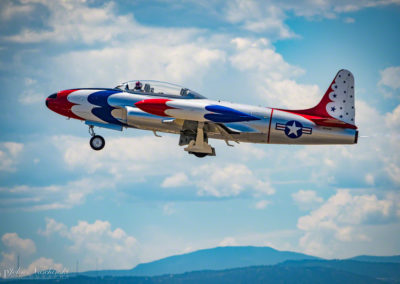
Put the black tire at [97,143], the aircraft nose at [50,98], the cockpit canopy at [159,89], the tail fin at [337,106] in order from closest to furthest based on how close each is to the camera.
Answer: the tail fin at [337,106] → the cockpit canopy at [159,89] → the aircraft nose at [50,98] → the black tire at [97,143]

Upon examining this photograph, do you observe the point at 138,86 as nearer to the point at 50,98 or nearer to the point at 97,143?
the point at 97,143

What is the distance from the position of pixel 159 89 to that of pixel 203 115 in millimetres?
3435

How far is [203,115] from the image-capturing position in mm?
44906

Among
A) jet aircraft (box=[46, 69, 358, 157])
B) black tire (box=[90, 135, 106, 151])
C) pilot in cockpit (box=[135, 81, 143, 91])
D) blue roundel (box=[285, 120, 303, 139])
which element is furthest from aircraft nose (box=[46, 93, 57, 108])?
blue roundel (box=[285, 120, 303, 139])

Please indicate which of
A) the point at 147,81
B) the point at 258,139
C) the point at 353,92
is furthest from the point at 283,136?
the point at 147,81

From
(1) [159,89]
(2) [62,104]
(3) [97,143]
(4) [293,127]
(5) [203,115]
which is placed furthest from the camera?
(3) [97,143]

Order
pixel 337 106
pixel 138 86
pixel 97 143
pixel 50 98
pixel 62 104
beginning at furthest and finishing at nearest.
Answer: pixel 97 143 < pixel 50 98 < pixel 62 104 < pixel 138 86 < pixel 337 106

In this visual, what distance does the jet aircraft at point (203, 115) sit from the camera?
45.2 meters

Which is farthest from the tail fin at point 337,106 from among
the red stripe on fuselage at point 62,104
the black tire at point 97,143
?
the red stripe on fuselage at point 62,104

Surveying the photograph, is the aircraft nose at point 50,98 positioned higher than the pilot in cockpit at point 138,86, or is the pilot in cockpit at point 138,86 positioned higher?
the pilot in cockpit at point 138,86

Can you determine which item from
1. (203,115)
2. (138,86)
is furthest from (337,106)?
(138,86)

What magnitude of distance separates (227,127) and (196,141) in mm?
2105

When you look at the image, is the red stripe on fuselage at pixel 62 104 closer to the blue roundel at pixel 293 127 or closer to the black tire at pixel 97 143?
the black tire at pixel 97 143

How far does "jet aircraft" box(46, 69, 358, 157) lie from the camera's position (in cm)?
4519
